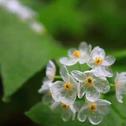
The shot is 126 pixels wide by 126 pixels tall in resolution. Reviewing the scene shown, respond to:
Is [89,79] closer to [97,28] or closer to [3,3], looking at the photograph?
[3,3]

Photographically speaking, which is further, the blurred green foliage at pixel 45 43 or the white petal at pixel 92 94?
the blurred green foliage at pixel 45 43

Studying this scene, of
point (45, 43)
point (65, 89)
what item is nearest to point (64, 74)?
point (65, 89)

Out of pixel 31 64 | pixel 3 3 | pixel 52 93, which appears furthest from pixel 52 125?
pixel 3 3

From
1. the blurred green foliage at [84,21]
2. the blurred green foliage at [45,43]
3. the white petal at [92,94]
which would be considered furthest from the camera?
the blurred green foliage at [84,21]

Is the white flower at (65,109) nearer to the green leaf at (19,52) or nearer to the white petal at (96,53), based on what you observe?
the white petal at (96,53)

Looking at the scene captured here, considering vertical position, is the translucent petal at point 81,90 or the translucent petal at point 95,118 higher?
the translucent petal at point 81,90

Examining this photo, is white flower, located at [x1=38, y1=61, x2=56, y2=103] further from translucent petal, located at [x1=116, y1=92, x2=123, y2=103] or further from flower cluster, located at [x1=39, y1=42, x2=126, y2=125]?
translucent petal, located at [x1=116, y1=92, x2=123, y2=103]

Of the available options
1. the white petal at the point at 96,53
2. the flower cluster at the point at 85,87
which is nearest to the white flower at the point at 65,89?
the flower cluster at the point at 85,87

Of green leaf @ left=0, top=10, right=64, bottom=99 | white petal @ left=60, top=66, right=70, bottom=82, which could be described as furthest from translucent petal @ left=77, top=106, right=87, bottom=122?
green leaf @ left=0, top=10, right=64, bottom=99
